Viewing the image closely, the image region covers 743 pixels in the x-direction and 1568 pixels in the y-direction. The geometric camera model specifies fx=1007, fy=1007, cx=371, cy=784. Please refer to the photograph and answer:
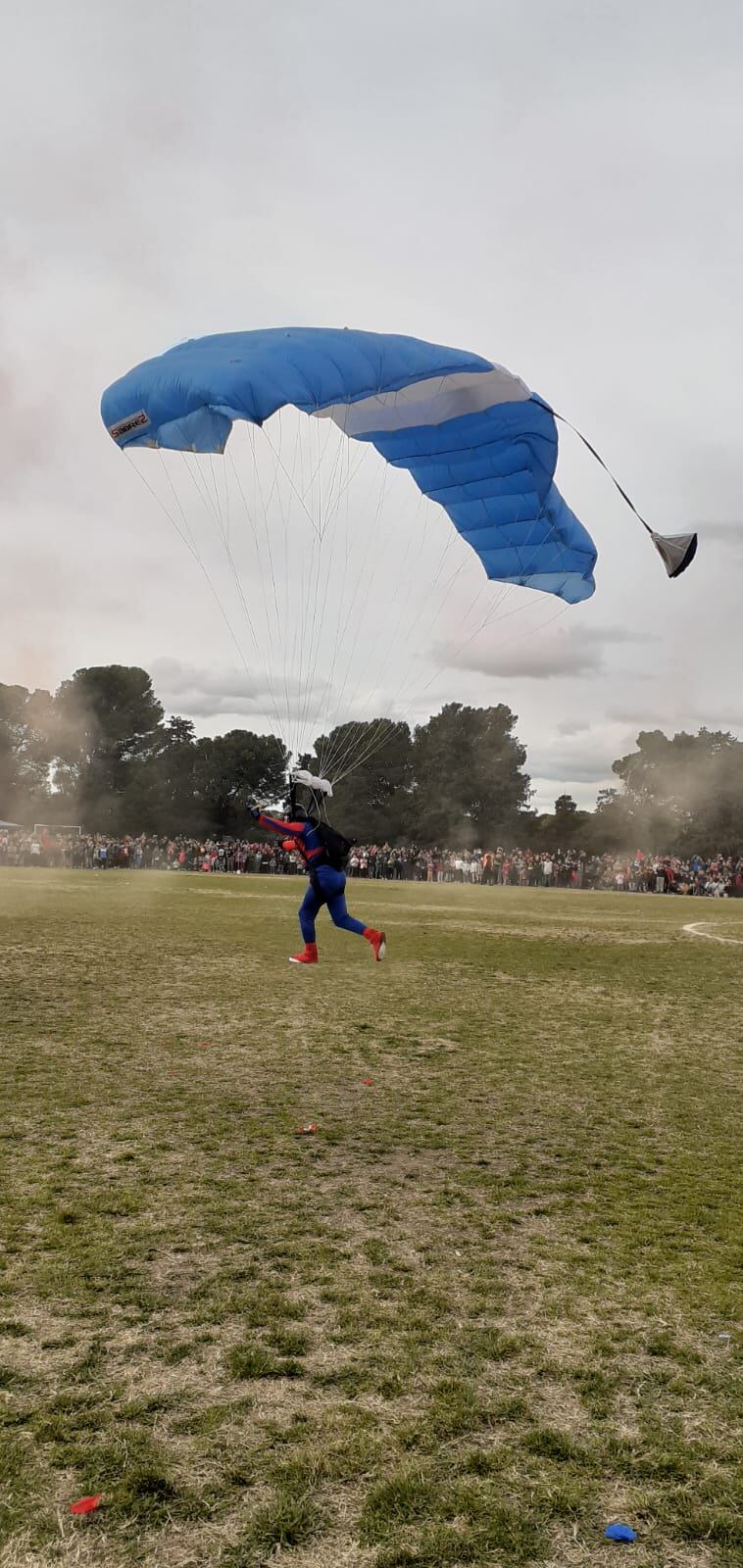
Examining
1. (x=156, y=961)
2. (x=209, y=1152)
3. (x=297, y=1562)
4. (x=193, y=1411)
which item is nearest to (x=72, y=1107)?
(x=209, y=1152)

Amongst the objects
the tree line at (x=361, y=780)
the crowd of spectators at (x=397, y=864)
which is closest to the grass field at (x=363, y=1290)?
the crowd of spectators at (x=397, y=864)

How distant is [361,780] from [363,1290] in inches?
3562

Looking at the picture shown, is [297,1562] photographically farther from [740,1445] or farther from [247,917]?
[247,917]

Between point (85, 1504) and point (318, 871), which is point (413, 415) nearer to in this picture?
point (318, 871)

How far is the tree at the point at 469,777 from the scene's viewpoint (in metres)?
92.9

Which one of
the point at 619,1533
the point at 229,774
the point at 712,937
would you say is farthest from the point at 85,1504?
the point at 229,774

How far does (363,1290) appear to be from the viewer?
15.4ft

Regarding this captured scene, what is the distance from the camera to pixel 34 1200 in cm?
560

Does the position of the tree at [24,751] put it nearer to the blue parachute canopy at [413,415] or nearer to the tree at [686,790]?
the tree at [686,790]

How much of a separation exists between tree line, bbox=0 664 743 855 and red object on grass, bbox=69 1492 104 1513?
272ft

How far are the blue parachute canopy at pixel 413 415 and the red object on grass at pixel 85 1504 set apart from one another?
916cm

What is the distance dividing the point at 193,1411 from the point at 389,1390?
74cm

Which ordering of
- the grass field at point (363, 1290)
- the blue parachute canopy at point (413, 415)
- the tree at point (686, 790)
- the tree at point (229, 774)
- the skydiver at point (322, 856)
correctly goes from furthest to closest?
the tree at point (229, 774) → the tree at point (686, 790) → the skydiver at point (322, 856) → the blue parachute canopy at point (413, 415) → the grass field at point (363, 1290)

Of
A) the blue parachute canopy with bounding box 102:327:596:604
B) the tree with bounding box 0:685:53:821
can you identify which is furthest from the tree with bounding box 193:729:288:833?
the blue parachute canopy with bounding box 102:327:596:604
